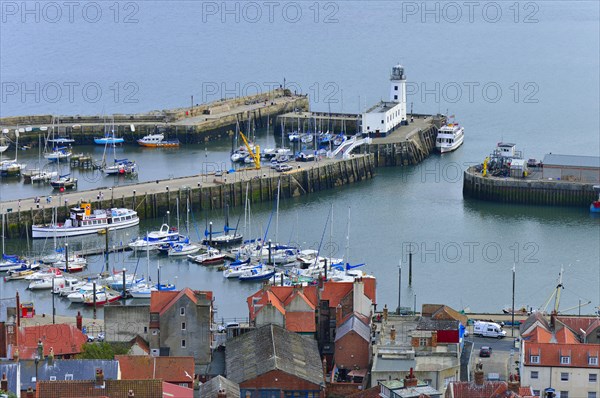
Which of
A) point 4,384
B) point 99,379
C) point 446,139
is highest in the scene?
point 4,384

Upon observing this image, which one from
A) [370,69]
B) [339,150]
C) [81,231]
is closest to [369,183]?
[339,150]

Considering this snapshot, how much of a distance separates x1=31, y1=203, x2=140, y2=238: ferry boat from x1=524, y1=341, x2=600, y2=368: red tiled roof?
27931mm

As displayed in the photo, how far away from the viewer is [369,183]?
78.0 meters

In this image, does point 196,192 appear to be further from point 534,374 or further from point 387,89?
point 387,89

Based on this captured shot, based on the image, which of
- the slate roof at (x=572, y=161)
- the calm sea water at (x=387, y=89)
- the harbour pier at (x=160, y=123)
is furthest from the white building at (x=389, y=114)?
the slate roof at (x=572, y=161)

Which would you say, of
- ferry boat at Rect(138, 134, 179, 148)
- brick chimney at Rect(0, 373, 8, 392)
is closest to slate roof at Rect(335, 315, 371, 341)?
brick chimney at Rect(0, 373, 8, 392)

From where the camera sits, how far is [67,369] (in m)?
38.5

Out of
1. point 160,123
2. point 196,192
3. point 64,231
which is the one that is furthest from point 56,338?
point 160,123

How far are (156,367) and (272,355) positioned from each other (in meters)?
3.11

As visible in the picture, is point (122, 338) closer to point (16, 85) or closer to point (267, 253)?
point (267, 253)

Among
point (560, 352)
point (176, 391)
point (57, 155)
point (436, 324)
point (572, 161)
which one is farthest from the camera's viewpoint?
point (57, 155)

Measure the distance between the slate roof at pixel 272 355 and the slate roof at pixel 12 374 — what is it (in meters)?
6.76

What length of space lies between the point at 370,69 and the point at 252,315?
8261 centimetres

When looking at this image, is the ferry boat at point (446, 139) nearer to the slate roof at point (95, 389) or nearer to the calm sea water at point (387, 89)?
the calm sea water at point (387, 89)
